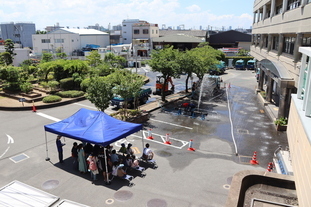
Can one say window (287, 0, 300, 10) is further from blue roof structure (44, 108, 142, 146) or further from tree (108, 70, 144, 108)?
blue roof structure (44, 108, 142, 146)

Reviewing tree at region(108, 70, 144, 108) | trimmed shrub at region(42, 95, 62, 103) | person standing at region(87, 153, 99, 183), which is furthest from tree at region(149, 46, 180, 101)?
person standing at region(87, 153, 99, 183)

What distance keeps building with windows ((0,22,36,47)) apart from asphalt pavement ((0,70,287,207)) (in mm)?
124598

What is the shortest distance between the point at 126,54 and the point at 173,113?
47182mm

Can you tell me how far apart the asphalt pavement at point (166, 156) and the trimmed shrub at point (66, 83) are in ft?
20.2

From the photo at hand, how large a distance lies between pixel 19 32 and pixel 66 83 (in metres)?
121

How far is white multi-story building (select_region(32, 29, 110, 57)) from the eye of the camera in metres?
80.8

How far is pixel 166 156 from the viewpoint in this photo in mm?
15125

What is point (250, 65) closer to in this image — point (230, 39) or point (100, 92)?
point (230, 39)

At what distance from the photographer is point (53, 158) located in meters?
14.7

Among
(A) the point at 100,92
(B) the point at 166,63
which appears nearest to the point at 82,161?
(A) the point at 100,92

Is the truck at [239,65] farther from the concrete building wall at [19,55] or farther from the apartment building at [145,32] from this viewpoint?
the concrete building wall at [19,55]

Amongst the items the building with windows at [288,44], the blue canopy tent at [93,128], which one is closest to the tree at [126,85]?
the blue canopy tent at [93,128]

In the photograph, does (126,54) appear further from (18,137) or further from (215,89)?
(18,137)

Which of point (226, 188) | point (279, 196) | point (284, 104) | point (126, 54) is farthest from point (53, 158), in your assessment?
point (126, 54)
